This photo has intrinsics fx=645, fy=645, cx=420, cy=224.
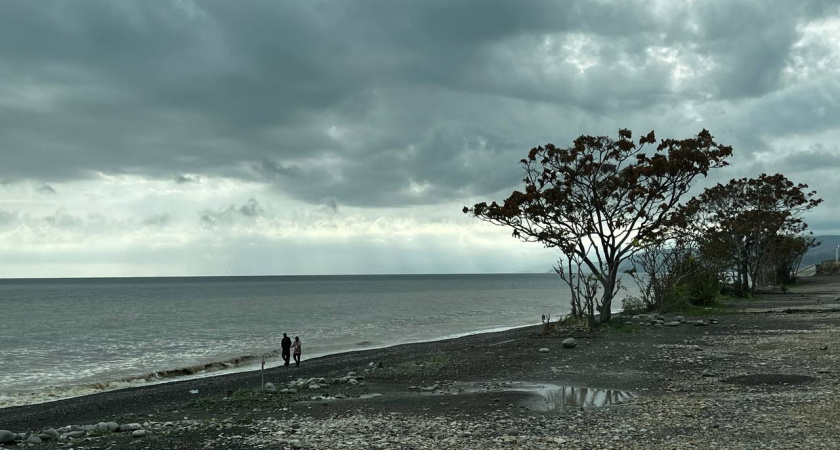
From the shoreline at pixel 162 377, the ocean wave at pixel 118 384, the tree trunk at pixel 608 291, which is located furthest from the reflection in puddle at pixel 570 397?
the ocean wave at pixel 118 384

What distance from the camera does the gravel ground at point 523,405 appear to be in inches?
489

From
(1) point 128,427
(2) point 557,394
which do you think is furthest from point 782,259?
(1) point 128,427

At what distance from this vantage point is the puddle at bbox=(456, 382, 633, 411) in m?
15.9

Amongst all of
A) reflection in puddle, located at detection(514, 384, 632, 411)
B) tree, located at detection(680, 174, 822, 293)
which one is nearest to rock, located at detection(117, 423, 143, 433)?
reflection in puddle, located at detection(514, 384, 632, 411)

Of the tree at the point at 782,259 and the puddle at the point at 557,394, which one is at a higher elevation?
the tree at the point at 782,259

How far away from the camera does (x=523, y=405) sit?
52.7 feet

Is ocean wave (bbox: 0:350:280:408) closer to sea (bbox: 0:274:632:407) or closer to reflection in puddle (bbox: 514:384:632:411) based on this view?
sea (bbox: 0:274:632:407)

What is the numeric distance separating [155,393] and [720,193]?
53.9 m

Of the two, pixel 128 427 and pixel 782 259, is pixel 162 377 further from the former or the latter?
pixel 782 259

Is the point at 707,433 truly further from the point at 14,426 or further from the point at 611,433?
the point at 14,426

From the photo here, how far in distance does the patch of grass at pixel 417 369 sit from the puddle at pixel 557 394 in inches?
160

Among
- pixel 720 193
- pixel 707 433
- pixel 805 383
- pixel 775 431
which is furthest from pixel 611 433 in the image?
pixel 720 193

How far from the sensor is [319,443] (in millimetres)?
12820

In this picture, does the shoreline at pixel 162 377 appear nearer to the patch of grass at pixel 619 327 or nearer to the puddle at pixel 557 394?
Result: the patch of grass at pixel 619 327
